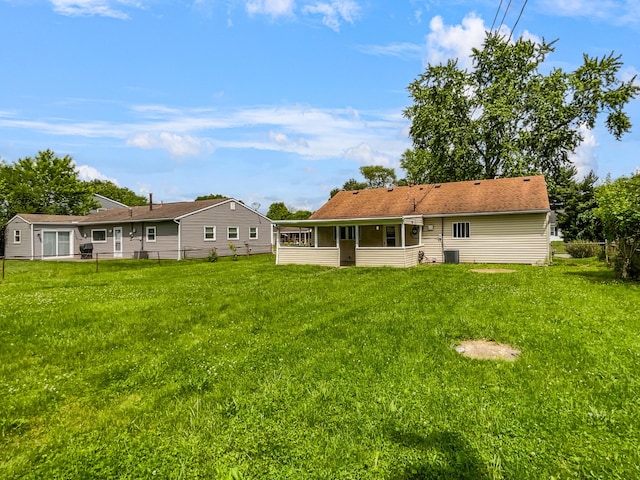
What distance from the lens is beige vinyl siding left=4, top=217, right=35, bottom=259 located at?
2656cm

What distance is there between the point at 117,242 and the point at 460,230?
23375mm

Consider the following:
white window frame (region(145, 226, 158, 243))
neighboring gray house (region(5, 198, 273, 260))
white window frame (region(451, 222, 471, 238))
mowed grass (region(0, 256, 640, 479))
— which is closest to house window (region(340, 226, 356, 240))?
white window frame (region(451, 222, 471, 238))

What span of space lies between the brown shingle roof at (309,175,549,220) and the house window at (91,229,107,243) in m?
16.6

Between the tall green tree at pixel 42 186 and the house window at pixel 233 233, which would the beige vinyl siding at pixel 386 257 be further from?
the tall green tree at pixel 42 186

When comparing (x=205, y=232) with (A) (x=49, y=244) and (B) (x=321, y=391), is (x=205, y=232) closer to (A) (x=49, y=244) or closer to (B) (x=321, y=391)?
(A) (x=49, y=244)

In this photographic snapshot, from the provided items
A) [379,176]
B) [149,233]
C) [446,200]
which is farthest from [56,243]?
[379,176]

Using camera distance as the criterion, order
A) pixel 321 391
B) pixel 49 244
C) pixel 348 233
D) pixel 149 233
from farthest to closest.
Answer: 1. pixel 49 244
2. pixel 149 233
3. pixel 348 233
4. pixel 321 391

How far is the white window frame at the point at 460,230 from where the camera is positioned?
18.7m

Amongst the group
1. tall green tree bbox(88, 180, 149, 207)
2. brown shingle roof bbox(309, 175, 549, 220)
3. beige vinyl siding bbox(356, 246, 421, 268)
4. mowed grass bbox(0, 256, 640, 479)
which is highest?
tall green tree bbox(88, 180, 149, 207)

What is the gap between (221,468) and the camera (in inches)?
112

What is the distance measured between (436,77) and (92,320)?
2968 cm

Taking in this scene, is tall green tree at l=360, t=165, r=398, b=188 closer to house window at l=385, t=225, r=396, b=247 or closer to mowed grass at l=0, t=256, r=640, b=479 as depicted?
house window at l=385, t=225, r=396, b=247

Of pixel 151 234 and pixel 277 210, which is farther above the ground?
pixel 277 210

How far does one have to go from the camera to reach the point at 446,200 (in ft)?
66.2
